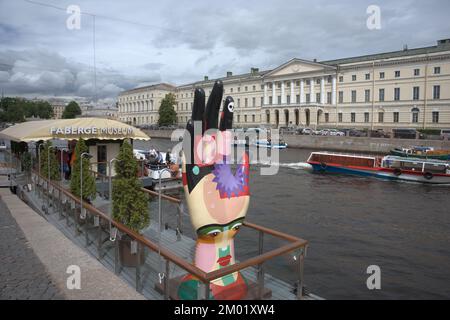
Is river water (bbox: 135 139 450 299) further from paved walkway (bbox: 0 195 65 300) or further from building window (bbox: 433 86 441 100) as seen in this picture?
building window (bbox: 433 86 441 100)

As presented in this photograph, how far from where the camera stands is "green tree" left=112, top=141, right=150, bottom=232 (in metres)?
8.11

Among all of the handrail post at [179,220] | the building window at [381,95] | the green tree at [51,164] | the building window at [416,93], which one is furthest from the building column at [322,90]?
the handrail post at [179,220]

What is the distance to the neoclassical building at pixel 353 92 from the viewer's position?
63.3 metres

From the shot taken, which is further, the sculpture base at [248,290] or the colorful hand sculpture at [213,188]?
the colorful hand sculpture at [213,188]

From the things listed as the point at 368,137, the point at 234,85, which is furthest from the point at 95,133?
the point at 234,85

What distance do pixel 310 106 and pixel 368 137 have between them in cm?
2775

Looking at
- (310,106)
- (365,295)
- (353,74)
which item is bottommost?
(365,295)

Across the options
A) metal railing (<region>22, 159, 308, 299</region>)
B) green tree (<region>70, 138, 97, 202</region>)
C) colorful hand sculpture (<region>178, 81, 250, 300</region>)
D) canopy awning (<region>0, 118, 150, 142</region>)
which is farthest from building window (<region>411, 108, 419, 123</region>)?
colorful hand sculpture (<region>178, 81, 250, 300</region>)

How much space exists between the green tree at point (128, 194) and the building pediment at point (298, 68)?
251 ft

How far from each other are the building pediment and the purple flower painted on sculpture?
253 feet

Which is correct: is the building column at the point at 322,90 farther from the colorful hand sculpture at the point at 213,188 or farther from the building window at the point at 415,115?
the colorful hand sculpture at the point at 213,188

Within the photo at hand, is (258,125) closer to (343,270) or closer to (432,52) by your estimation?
(432,52)
